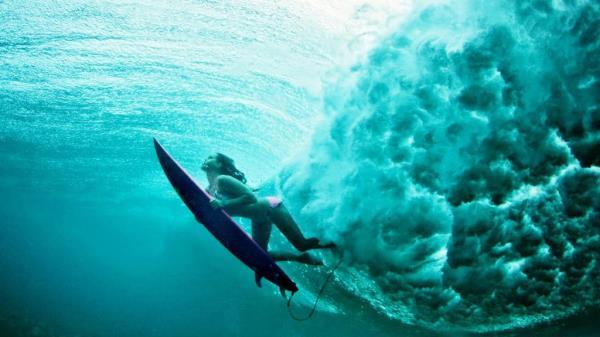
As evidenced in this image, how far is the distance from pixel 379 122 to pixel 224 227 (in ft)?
8.46

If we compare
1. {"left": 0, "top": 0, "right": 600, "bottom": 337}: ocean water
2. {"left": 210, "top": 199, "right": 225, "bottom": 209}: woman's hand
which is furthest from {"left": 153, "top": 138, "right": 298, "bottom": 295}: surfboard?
{"left": 0, "top": 0, "right": 600, "bottom": 337}: ocean water

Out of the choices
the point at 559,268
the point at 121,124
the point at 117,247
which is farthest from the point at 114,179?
the point at 117,247

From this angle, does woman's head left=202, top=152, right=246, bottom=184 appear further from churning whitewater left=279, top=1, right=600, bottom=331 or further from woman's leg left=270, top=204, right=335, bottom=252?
churning whitewater left=279, top=1, right=600, bottom=331

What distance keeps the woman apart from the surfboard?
0.20 m

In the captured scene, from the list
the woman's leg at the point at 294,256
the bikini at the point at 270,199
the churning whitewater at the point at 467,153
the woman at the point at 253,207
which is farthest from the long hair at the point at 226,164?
the churning whitewater at the point at 467,153

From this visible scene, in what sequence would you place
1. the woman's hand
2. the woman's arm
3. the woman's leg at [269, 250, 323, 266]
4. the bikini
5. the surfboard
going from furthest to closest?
1. the woman's leg at [269, 250, 323, 266]
2. the bikini
3. the surfboard
4. the woman's arm
5. the woman's hand

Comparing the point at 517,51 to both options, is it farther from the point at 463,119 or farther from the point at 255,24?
the point at 255,24

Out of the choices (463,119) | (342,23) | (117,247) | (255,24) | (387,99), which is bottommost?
(463,119)

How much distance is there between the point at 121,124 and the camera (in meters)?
11.5

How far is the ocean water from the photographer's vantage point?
397cm

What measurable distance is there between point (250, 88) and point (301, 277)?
20.7 feet

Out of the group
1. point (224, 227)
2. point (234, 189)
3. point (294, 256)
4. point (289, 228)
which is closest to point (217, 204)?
point (234, 189)

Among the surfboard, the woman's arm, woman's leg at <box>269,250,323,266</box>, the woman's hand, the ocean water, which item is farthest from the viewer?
woman's leg at <box>269,250,323,266</box>

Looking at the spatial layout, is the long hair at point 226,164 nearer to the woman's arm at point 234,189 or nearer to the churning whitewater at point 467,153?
the woman's arm at point 234,189
